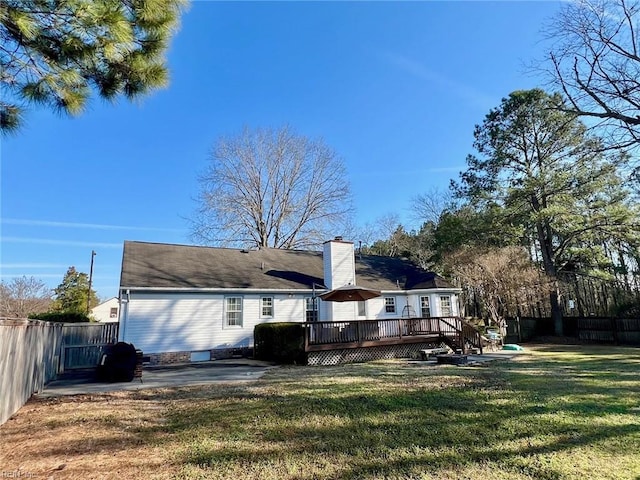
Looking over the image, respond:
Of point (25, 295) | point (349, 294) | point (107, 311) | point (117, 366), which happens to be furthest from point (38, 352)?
point (107, 311)

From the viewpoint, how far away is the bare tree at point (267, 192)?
87.9ft

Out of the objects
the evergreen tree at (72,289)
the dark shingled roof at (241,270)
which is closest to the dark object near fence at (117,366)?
the dark shingled roof at (241,270)

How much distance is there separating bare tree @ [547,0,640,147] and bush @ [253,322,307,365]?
10.6 m

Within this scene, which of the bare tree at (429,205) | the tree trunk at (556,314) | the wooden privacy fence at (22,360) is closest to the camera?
the wooden privacy fence at (22,360)

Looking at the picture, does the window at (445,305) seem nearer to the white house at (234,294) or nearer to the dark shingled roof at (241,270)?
the white house at (234,294)

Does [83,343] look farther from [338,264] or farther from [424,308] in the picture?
[424,308]

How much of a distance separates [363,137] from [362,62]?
19.4ft

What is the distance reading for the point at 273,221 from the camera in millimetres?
27719

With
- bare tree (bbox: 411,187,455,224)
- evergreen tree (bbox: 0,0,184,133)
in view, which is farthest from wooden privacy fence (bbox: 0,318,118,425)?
bare tree (bbox: 411,187,455,224)

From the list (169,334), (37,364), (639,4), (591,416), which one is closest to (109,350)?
(37,364)

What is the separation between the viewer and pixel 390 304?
18.0m

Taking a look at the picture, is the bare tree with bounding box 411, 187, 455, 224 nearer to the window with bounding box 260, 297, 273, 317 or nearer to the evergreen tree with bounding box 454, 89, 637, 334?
the evergreen tree with bounding box 454, 89, 637, 334

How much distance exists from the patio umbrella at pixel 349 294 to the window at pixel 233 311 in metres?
3.67

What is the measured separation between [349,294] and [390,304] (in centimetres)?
490
